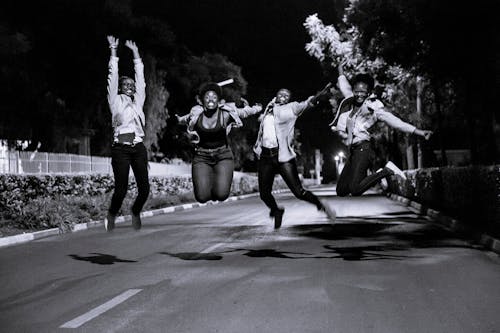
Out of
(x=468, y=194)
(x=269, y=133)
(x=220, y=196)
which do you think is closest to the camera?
(x=220, y=196)

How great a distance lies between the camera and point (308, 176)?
11038 cm

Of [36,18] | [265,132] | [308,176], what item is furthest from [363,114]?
[308,176]

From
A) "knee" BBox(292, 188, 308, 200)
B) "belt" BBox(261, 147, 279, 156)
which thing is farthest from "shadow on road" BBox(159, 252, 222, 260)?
"belt" BBox(261, 147, 279, 156)

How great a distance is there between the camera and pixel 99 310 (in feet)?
19.2

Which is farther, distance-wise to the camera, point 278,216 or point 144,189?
point 278,216

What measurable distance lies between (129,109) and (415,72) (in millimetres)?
13576

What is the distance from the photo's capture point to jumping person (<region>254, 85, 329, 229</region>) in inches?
343

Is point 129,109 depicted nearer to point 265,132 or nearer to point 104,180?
point 265,132

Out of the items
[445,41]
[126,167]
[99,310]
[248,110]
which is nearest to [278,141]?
[248,110]

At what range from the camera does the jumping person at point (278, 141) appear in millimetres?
8711

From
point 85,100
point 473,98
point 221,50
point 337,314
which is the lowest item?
point 337,314

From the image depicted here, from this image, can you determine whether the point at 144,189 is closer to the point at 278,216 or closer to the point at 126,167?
the point at 126,167

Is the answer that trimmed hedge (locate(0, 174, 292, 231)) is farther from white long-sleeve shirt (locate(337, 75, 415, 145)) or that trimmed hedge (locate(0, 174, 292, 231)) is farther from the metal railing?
Result: white long-sleeve shirt (locate(337, 75, 415, 145))

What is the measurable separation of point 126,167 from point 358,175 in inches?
119
